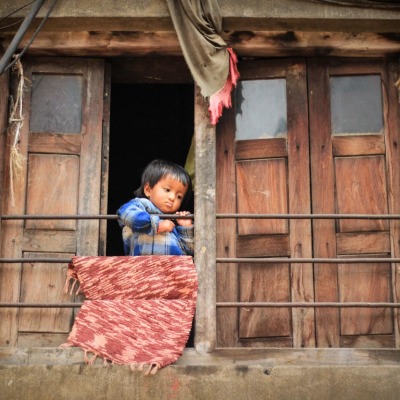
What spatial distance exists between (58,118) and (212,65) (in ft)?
4.13

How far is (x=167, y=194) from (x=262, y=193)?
704 millimetres

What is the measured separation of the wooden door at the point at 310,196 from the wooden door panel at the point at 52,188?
3.58 ft

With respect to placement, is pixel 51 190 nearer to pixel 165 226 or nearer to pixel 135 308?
pixel 165 226

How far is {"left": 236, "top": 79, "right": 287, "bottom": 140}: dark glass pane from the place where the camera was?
5953mm

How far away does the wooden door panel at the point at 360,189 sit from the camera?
18.9 feet

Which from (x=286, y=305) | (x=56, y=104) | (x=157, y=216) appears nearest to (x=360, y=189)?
(x=286, y=305)

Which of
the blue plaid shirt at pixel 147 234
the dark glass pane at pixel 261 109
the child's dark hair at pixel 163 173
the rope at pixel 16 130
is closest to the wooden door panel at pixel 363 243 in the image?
the dark glass pane at pixel 261 109

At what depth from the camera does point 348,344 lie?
18.3 ft

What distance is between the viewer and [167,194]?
582cm

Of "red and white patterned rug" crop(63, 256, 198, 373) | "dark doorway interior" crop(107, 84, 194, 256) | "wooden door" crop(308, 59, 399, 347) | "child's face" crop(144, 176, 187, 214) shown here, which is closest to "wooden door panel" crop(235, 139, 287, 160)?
"wooden door" crop(308, 59, 399, 347)

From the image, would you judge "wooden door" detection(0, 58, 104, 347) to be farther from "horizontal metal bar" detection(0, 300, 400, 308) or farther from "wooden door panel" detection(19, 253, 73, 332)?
"horizontal metal bar" detection(0, 300, 400, 308)

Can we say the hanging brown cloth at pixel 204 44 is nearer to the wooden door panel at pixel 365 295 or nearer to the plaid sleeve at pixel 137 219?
the plaid sleeve at pixel 137 219

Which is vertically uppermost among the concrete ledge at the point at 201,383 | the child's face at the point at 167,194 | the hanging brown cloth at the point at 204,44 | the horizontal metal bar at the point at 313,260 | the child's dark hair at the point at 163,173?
the hanging brown cloth at the point at 204,44

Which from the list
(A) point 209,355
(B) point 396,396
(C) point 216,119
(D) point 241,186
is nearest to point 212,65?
(C) point 216,119
